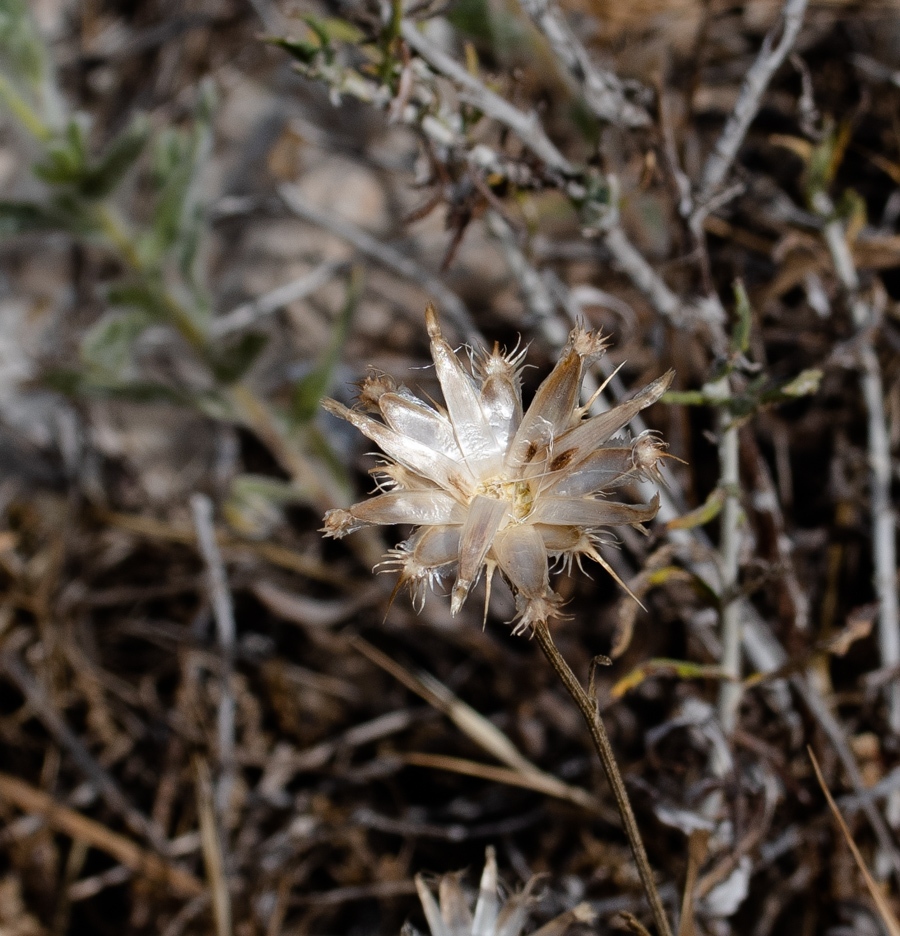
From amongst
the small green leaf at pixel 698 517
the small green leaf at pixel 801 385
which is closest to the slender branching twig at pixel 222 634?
the small green leaf at pixel 698 517

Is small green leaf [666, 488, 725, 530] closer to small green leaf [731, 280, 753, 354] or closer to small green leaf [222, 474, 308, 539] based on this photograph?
small green leaf [731, 280, 753, 354]

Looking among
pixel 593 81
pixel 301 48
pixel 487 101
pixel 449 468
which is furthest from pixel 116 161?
pixel 449 468

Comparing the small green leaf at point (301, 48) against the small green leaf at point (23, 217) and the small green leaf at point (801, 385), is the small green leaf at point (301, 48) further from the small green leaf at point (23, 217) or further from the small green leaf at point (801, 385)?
the small green leaf at point (23, 217)

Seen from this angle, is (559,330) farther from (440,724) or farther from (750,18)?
(750,18)

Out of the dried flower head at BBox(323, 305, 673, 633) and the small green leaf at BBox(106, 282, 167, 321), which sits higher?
the dried flower head at BBox(323, 305, 673, 633)

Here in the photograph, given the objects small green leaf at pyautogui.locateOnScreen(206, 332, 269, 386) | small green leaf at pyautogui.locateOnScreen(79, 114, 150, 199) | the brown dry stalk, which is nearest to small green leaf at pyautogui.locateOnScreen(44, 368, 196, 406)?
small green leaf at pyautogui.locateOnScreen(206, 332, 269, 386)

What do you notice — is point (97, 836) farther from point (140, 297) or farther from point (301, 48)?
point (301, 48)

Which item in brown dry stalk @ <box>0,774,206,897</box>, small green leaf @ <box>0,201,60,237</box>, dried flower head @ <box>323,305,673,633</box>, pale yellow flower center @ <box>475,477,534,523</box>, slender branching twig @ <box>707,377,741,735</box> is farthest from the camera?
brown dry stalk @ <box>0,774,206,897</box>

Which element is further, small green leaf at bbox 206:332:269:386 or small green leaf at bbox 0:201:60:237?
small green leaf at bbox 206:332:269:386
